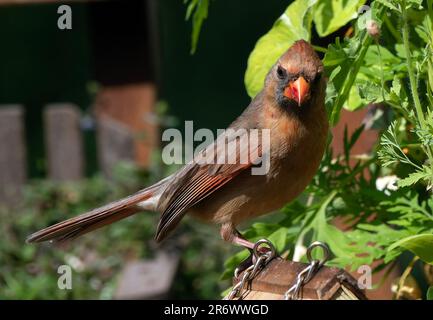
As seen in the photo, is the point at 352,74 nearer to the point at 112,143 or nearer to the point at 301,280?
the point at 301,280

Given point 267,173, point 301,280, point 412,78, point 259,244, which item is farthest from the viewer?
point 267,173

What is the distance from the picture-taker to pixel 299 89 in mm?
2648

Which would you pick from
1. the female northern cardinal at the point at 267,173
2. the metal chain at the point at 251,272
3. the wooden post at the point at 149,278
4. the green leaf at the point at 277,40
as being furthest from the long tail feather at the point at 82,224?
the wooden post at the point at 149,278

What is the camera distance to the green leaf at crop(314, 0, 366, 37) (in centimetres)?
249

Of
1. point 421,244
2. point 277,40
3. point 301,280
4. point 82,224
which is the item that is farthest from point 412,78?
point 82,224

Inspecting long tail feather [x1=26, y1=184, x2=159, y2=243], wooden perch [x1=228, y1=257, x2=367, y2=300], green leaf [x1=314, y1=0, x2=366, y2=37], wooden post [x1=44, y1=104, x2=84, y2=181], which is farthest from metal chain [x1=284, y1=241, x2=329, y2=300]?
wooden post [x1=44, y1=104, x2=84, y2=181]

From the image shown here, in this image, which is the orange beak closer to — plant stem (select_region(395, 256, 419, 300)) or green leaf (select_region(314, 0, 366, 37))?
green leaf (select_region(314, 0, 366, 37))

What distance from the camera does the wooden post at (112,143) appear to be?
633 centimetres

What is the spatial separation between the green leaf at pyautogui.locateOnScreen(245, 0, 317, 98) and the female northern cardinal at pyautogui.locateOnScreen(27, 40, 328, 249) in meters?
0.04

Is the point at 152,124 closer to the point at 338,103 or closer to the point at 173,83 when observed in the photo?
the point at 173,83

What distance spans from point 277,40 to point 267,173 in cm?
42

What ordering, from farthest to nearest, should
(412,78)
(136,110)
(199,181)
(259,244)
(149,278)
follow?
(136,110)
(149,278)
(199,181)
(259,244)
(412,78)

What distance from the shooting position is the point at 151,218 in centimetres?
560

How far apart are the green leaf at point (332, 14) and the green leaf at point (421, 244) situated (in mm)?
733
